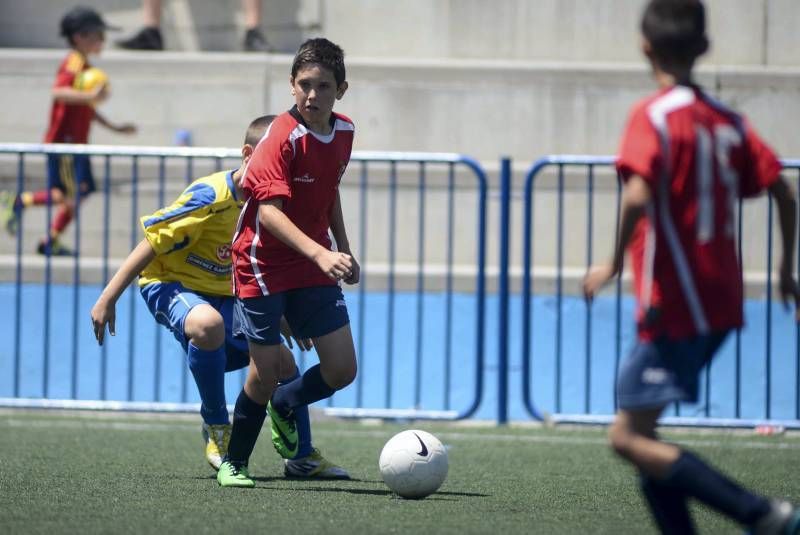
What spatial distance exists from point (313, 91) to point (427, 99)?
642 cm

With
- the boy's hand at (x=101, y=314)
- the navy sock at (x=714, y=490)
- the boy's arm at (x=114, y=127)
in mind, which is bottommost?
the navy sock at (x=714, y=490)

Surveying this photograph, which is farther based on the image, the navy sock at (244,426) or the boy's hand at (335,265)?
the navy sock at (244,426)

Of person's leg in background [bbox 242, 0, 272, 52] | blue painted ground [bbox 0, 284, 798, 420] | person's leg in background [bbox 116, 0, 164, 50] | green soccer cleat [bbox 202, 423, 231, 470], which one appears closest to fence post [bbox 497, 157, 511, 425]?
blue painted ground [bbox 0, 284, 798, 420]

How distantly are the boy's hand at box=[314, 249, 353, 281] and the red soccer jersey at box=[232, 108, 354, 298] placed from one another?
1.35ft

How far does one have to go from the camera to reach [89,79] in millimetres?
10609

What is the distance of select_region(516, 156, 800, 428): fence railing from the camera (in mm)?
7949

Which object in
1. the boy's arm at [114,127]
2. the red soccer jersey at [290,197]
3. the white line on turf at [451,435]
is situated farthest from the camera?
the boy's arm at [114,127]

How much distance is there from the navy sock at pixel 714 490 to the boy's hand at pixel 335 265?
145 centimetres

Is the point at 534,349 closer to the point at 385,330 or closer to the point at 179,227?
the point at 385,330

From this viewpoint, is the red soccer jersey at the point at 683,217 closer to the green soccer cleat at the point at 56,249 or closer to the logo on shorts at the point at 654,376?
the logo on shorts at the point at 654,376

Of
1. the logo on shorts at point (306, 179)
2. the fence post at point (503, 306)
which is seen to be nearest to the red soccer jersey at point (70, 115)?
the fence post at point (503, 306)

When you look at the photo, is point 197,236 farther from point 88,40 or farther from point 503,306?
point 88,40

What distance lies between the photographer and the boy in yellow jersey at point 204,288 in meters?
5.53

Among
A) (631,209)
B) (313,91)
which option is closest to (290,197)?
(313,91)
